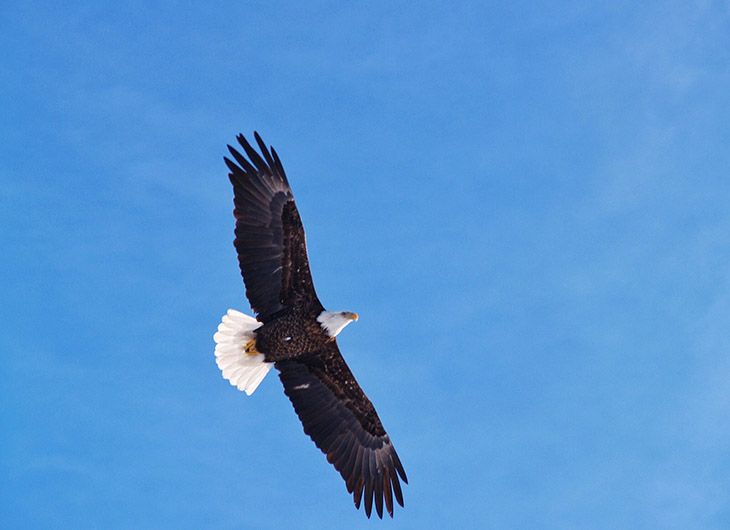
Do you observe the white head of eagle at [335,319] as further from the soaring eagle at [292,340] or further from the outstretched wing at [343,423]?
the outstretched wing at [343,423]

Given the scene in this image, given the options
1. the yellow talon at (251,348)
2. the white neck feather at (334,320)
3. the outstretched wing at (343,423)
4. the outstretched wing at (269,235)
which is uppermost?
the outstretched wing at (269,235)

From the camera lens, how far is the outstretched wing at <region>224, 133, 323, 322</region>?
14.7 metres

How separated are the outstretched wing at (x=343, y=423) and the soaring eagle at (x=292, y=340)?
14 millimetres

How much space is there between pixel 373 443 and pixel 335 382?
1.02 meters

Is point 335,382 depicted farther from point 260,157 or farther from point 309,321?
point 260,157

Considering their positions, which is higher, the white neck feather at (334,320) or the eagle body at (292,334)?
the white neck feather at (334,320)

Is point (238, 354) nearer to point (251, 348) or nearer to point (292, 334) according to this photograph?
point (251, 348)

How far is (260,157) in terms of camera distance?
14.9 metres

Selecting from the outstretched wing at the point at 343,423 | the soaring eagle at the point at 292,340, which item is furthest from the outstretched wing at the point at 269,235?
the outstretched wing at the point at 343,423

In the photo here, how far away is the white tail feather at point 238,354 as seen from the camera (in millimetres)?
15023

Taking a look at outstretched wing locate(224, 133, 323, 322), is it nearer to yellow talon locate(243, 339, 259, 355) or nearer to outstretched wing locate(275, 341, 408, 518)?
yellow talon locate(243, 339, 259, 355)

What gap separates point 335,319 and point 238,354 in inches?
54.9

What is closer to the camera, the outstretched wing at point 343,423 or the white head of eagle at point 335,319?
the white head of eagle at point 335,319

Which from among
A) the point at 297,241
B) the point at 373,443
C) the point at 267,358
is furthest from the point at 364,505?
the point at 297,241
